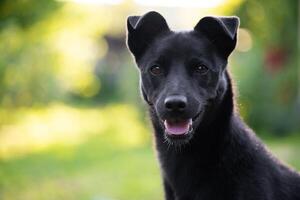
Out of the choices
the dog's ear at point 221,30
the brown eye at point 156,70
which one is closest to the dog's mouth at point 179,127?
the brown eye at point 156,70

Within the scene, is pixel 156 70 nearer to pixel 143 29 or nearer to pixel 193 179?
pixel 143 29

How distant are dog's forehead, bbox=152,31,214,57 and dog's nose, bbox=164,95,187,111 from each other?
0.41m

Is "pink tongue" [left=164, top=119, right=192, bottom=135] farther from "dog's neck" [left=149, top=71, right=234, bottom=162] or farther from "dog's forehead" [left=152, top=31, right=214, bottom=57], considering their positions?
"dog's forehead" [left=152, top=31, right=214, bottom=57]

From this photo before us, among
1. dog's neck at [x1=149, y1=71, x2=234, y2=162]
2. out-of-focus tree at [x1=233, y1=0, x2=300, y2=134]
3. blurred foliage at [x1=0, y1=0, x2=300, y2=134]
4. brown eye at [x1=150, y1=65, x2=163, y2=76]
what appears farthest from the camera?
out-of-focus tree at [x1=233, y1=0, x2=300, y2=134]

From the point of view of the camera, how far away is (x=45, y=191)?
429 inches

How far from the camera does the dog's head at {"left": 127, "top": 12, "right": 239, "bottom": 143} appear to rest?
5.23 metres

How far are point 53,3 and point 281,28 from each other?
6.68m

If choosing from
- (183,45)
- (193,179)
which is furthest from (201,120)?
(183,45)

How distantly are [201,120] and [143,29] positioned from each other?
2.86 feet

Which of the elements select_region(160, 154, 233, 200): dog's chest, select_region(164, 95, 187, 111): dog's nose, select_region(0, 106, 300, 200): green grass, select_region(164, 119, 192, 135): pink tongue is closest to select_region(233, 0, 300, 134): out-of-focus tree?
select_region(0, 106, 300, 200): green grass

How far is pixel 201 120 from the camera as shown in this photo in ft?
17.6

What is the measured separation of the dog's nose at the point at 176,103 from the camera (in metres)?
5.14

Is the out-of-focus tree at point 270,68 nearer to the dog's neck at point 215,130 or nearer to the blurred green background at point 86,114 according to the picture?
the blurred green background at point 86,114

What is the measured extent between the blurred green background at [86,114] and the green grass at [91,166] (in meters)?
0.02
